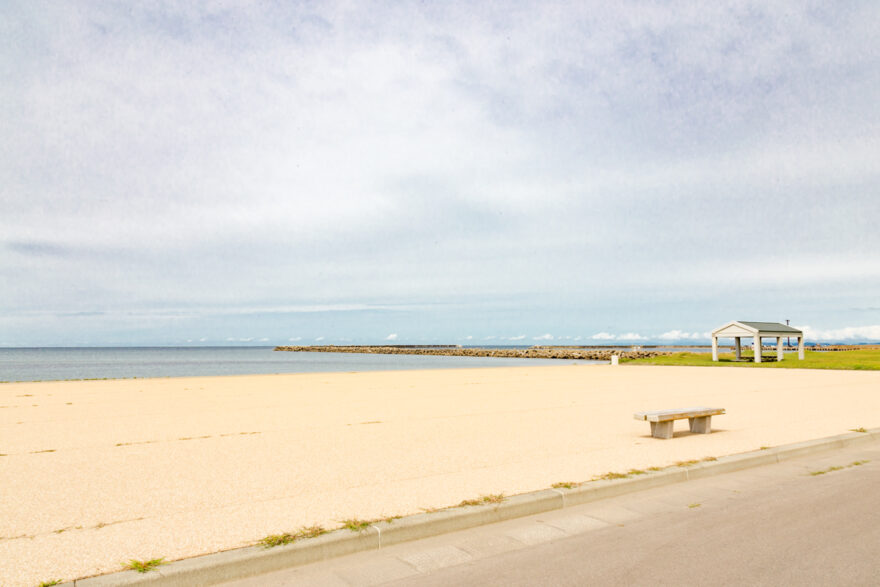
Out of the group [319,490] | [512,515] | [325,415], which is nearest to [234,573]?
[319,490]

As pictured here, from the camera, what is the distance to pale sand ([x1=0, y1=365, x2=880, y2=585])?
18.9ft

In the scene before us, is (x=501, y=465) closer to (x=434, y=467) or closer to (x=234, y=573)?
(x=434, y=467)

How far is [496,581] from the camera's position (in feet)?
15.6

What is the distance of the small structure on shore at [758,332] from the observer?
40.6 metres

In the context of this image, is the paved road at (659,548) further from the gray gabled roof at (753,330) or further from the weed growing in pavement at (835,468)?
the gray gabled roof at (753,330)

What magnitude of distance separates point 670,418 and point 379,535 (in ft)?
22.5

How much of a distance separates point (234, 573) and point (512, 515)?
2.82 m

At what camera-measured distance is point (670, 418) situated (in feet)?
35.0

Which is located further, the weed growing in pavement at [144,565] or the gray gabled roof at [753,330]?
the gray gabled roof at [753,330]

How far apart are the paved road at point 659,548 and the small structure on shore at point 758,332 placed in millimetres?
36582

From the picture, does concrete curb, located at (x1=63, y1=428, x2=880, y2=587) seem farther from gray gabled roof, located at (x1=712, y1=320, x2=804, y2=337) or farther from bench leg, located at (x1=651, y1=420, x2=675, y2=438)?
gray gabled roof, located at (x1=712, y1=320, x2=804, y2=337)

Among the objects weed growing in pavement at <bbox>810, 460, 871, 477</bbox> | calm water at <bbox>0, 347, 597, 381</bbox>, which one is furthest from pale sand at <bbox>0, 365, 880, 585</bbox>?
calm water at <bbox>0, 347, 597, 381</bbox>

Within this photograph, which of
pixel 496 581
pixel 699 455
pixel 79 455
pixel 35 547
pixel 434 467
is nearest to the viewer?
pixel 496 581

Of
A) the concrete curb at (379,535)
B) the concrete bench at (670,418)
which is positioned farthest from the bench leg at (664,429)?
the concrete curb at (379,535)
